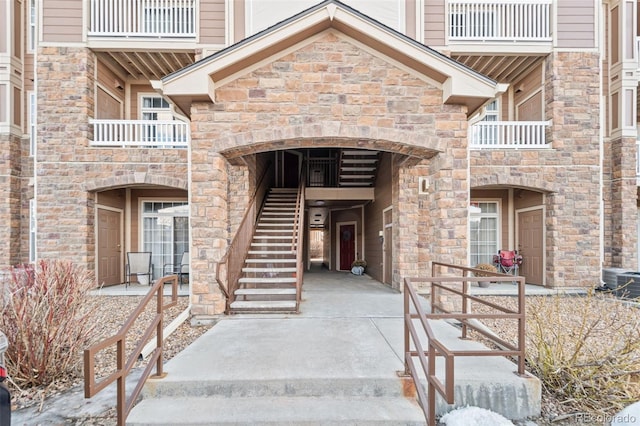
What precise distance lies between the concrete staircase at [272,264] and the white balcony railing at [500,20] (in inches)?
269

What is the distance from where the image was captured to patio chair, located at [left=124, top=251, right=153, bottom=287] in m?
10.0

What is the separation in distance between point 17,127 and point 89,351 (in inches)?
416

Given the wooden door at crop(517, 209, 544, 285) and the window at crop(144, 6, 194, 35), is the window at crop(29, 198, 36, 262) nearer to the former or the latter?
the window at crop(144, 6, 194, 35)

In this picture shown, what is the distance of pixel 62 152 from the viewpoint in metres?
8.73

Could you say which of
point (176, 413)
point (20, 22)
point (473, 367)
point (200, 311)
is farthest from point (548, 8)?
point (20, 22)

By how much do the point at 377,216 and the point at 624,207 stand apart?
6987 millimetres

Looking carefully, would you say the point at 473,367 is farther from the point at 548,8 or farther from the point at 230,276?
the point at 548,8

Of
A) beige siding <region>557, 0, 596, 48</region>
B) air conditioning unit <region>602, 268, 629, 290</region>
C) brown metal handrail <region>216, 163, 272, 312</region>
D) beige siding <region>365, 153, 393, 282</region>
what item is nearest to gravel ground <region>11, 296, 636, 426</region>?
brown metal handrail <region>216, 163, 272, 312</region>

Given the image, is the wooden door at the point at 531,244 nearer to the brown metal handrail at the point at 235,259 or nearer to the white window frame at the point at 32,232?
the brown metal handrail at the point at 235,259

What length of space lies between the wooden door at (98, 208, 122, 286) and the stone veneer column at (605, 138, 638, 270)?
14.7 metres

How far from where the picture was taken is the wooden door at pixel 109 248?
9.52 meters

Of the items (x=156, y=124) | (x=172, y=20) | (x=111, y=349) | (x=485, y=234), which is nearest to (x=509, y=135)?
(x=485, y=234)

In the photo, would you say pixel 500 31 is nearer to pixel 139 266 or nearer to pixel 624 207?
pixel 624 207

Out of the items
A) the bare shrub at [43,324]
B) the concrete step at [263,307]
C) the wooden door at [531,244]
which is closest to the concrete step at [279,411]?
the bare shrub at [43,324]
